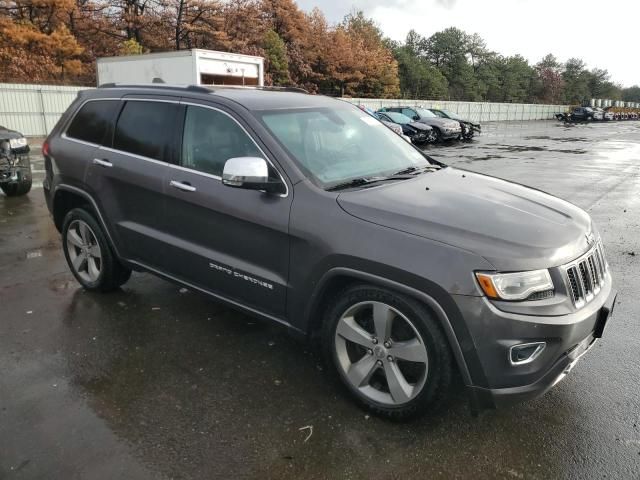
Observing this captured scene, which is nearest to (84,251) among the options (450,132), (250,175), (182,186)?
(182,186)

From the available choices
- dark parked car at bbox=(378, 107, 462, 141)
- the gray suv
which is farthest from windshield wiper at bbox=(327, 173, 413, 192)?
dark parked car at bbox=(378, 107, 462, 141)

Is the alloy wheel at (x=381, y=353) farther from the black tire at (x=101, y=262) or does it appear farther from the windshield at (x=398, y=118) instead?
the windshield at (x=398, y=118)

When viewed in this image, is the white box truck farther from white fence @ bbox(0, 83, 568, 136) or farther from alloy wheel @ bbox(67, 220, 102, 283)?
alloy wheel @ bbox(67, 220, 102, 283)

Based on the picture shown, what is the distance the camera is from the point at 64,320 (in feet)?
13.7

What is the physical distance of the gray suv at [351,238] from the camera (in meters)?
2.52

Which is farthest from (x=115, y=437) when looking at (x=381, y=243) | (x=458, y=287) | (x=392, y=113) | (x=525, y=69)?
(x=525, y=69)

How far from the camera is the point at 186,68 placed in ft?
50.7

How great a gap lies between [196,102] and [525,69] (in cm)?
10135

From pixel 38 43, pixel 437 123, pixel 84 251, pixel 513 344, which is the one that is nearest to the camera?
pixel 513 344

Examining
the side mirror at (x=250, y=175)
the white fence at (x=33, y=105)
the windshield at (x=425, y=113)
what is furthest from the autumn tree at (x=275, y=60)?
the side mirror at (x=250, y=175)

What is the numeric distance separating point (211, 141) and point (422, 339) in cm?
198

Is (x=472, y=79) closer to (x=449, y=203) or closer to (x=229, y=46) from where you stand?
(x=229, y=46)

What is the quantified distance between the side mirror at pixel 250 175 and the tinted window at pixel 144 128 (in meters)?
0.99

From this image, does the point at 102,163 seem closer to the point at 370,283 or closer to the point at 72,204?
the point at 72,204
